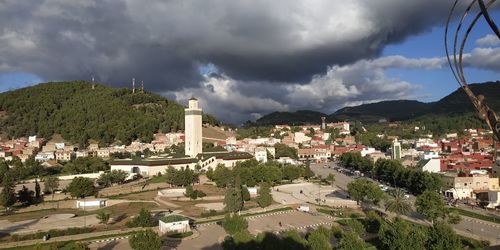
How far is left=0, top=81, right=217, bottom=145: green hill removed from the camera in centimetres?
9394

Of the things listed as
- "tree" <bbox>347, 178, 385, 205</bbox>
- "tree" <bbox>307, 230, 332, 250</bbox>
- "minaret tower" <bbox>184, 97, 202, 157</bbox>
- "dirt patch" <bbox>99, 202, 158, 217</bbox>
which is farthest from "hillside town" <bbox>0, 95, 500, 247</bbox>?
"tree" <bbox>307, 230, 332, 250</bbox>

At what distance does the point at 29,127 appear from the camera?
10225 centimetres

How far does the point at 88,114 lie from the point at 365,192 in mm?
86602

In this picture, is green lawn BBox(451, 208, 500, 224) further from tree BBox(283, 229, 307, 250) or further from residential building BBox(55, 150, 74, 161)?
residential building BBox(55, 150, 74, 161)

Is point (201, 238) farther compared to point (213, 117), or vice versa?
point (213, 117)

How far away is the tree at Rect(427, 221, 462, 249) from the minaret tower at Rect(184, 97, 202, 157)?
40726 mm

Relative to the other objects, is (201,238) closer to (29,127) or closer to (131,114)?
(131,114)

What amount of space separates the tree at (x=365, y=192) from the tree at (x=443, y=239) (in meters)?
13.4


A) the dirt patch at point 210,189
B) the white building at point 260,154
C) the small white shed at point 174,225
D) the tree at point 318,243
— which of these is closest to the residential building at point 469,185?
the dirt patch at point 210,189

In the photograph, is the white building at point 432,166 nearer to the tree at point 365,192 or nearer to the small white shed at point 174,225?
the tree at point 365,192

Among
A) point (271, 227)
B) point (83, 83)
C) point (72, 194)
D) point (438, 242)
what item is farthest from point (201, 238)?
point (83, 83)

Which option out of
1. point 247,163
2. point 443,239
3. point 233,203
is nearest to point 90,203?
point 233,203

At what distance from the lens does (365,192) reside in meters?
31.9

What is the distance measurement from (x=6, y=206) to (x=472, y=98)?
120ft
